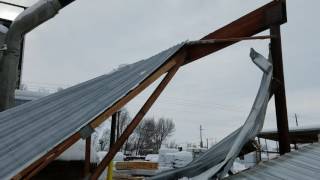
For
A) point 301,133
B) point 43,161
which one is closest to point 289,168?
point 43,161

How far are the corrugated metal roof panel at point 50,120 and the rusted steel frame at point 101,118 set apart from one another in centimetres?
5

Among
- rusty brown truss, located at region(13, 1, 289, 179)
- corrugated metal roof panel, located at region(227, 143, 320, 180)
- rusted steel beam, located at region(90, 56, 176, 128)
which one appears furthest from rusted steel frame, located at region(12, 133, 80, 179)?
corrugated metal roof panel, located at region(227, 143, 320, 180)

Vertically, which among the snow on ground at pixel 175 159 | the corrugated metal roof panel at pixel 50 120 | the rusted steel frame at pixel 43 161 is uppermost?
the corrugated metal roof panel at pixel 50 120

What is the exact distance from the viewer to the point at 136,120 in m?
4.86

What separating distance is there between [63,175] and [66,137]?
454 cm

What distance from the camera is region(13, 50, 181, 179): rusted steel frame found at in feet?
10.7

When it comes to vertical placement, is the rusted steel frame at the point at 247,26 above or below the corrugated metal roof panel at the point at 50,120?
above

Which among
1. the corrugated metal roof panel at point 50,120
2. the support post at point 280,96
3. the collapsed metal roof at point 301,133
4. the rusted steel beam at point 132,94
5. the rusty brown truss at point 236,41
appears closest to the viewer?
the corrugated metal roof panel at point 50,120

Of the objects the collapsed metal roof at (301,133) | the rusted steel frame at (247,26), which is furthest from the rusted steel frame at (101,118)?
the collapsed metal roof at (301,133)

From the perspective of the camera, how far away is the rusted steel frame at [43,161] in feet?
10.5

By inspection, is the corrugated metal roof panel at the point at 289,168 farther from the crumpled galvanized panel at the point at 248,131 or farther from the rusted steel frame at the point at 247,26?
the rusted steel frame at the point at 247,26

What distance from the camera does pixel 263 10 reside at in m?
5.81

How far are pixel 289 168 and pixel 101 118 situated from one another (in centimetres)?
267

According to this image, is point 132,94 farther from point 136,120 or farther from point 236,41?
point 236,41
